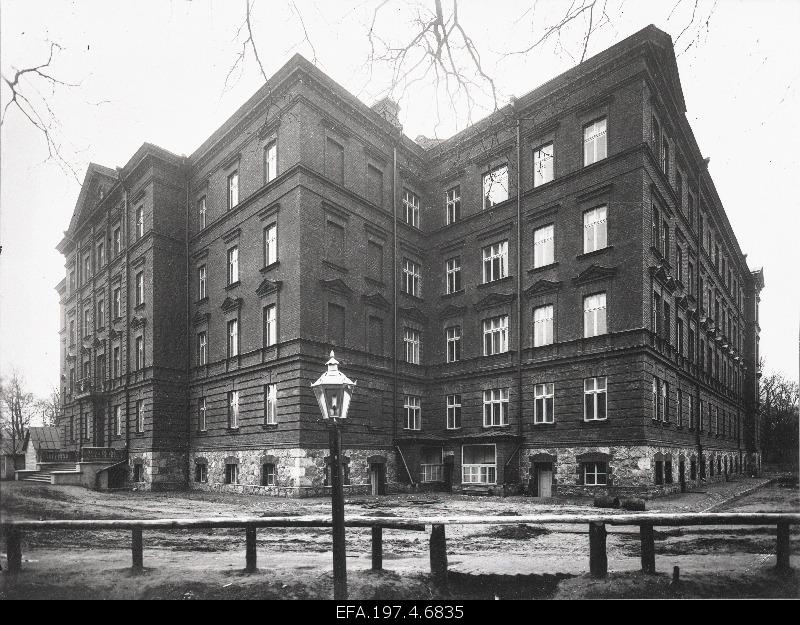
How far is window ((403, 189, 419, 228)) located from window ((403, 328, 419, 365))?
18.4 ft

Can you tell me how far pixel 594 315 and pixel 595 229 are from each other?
11.4ft

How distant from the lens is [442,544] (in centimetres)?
781

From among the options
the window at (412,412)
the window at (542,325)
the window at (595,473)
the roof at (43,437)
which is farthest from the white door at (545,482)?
the roof at (43,437)

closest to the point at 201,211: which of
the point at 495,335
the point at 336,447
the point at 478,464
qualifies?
the point at 495,335

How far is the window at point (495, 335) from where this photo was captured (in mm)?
27312

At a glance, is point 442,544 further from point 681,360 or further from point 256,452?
point 681,360

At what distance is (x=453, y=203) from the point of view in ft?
99.5

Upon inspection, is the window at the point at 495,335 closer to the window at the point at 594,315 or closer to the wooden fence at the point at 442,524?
the window at the point at 594,315

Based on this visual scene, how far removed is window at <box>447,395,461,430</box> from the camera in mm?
28409

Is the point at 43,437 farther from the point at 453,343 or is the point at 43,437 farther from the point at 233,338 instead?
the point at 453,343

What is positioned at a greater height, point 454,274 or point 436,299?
point 454,274

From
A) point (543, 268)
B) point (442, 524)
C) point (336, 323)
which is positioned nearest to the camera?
point (442, 524)

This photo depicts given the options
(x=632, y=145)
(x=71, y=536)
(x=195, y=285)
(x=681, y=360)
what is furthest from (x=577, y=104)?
(x=71, y=536)
